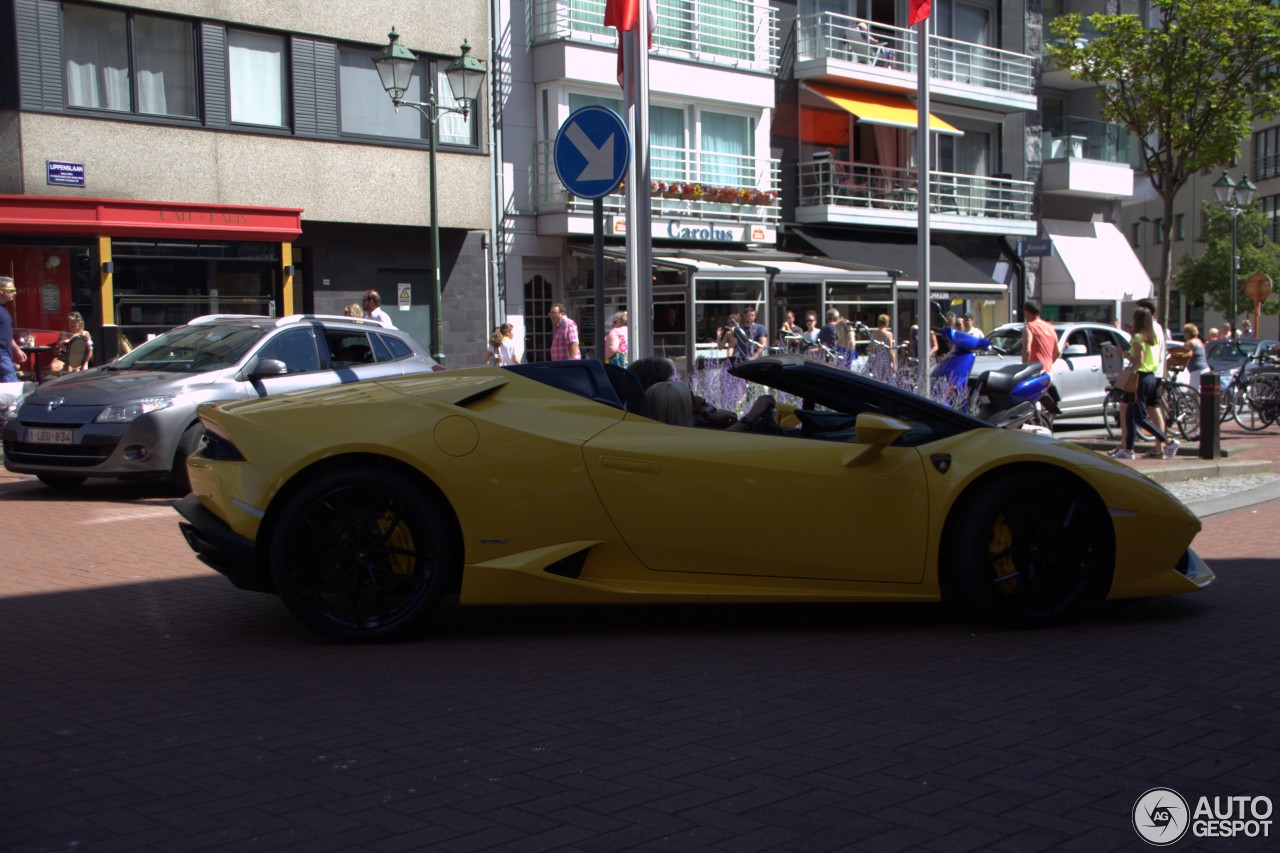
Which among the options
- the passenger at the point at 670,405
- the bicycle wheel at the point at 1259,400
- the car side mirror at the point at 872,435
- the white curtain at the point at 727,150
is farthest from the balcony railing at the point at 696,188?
the car side mirror at the point at 872,435

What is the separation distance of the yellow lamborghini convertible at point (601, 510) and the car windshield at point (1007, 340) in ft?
46.0

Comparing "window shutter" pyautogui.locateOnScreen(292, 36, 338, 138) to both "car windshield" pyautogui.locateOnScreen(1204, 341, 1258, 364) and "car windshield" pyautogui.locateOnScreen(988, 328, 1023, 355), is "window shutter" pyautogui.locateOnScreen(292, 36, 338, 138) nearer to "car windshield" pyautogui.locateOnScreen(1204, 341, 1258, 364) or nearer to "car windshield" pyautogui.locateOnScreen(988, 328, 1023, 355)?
"car windshield" pyautogui.locateOnScreen(988, 328, 1023, 355)

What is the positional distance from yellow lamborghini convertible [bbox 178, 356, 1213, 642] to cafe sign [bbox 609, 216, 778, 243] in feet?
66.6

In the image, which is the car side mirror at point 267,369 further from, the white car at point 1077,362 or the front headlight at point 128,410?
the white car at point 1077,362

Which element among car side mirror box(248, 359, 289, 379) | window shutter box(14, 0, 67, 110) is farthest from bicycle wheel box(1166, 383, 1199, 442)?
window shutter box(14, 0, 67, 110)

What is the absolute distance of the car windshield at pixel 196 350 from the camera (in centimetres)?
1122

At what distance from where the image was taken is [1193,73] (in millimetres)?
29547

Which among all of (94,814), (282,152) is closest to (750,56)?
(282,152)

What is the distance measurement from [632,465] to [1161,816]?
2589 millimetres

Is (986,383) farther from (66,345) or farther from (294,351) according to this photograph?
(66,345)

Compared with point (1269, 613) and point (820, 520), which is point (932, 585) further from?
point (1269, 613)

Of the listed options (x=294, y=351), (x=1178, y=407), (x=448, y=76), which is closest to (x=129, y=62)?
(x=448, y=76)

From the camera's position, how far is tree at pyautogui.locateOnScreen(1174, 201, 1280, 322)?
184 feet

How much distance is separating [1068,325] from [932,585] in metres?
14.9
